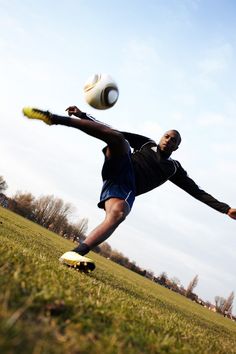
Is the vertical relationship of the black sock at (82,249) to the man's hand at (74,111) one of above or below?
below

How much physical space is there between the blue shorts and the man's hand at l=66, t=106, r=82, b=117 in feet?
2.67

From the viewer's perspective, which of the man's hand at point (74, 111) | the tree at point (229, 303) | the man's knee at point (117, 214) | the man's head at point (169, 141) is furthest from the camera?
the tree at point (229, 303)

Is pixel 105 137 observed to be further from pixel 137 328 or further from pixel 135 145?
pixel 137 328

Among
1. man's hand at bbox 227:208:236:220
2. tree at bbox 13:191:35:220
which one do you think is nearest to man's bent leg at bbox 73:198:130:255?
man's hand at bbox 227:208:236:220

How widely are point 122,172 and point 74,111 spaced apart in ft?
3.76

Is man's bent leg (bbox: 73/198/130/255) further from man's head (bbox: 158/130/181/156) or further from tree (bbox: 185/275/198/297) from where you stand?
tree (bbox: 185/275/198/297)

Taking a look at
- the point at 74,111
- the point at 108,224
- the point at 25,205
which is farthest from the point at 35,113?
the point at 25,205

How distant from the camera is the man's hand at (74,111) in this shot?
5.56 meters

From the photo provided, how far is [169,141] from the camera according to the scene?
6539mm

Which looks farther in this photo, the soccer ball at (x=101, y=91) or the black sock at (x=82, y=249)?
the soccer ball at (x=101, y=91)

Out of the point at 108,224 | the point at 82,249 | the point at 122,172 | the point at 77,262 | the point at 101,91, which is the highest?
the point at 101,91

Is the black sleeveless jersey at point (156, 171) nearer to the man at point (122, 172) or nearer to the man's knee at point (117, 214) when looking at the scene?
the man at point (122, 172)

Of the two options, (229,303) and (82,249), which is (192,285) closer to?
(229,303)

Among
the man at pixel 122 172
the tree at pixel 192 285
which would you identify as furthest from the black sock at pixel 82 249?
the tree at pixel 192 285
